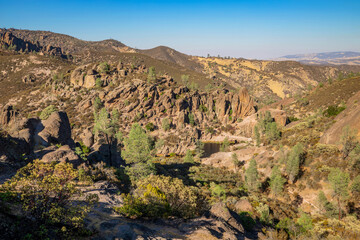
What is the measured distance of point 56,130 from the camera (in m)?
34.2

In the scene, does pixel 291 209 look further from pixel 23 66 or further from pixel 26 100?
pixel 23 66

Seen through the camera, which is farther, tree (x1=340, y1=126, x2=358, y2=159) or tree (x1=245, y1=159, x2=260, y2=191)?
tree (x1=245, y1=159, x2=260, y2=191)

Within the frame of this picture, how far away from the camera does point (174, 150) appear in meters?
99.9

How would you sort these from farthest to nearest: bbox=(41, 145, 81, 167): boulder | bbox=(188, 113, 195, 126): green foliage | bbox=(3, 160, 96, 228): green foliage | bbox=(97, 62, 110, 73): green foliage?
1. bbox=(97, 62, 110, 73): green foliage
2. bbox=(188, 113, 195, 126): green foliage
3. bbox=(41, 145, 81, 167): boulder
4. bbox=(3, 160, 96, 228): green foliage

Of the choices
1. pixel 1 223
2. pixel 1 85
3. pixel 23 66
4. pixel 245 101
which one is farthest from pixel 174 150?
pixel 23 66

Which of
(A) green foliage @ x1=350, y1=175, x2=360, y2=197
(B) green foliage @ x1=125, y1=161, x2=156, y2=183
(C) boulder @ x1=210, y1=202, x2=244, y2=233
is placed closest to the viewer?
(C) boulder @ x1=210, y1=202, x2=244, y2=233

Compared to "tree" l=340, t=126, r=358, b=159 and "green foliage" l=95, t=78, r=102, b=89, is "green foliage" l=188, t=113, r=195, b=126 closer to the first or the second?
"green foliage" l=95, t=78, r=102, b=89

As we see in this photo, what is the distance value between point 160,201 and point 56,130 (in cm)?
2687

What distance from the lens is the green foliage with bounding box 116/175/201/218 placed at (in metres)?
16.9

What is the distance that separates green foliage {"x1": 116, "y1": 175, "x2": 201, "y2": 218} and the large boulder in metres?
22.5

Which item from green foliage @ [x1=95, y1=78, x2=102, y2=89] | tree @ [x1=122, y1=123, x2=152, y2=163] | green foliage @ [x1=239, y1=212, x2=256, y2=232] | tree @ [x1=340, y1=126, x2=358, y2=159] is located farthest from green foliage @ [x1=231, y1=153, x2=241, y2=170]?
green foliage @ [x1=95, y1=78, x2=102, y2=89]

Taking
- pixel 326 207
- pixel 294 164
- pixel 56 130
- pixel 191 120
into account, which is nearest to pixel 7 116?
pixel 56 130

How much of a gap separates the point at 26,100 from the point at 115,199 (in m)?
131

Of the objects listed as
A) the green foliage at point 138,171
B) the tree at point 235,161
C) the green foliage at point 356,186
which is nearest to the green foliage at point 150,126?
the tree at point 235,161
